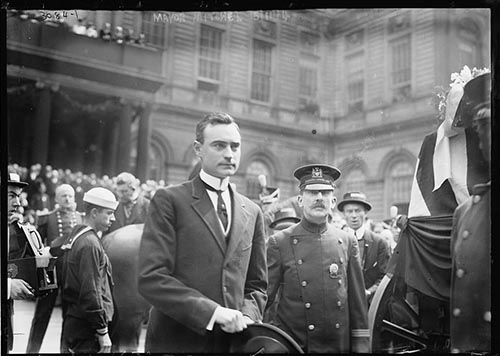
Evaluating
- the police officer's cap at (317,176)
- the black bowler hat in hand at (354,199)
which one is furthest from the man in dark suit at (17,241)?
the black bowler hat in hand at (354,199)

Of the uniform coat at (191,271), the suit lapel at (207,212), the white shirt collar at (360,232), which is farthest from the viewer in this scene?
the white shirt collar at (360,232)

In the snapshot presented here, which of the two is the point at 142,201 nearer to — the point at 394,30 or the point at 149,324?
the point at 149,324

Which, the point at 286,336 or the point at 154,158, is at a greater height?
the point at 154,158

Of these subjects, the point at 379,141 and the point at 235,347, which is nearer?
the point at 235,347

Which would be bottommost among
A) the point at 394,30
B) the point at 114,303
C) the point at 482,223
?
the point at 114,303

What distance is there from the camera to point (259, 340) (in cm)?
383

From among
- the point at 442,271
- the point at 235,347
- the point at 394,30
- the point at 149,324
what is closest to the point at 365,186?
the point at 442,271

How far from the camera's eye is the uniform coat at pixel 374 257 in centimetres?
410

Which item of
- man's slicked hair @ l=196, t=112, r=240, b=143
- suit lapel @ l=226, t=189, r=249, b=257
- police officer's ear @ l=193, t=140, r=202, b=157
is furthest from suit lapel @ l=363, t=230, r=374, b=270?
police officer's ear @ l=193, t=140, r=202, b=157

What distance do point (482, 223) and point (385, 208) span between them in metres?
0.64

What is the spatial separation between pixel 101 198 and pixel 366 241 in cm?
183

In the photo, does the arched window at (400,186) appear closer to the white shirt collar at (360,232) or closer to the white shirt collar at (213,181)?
the white shirt collar at (360,232)

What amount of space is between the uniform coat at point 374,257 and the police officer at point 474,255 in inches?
17.9

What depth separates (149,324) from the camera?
3.92 meters
